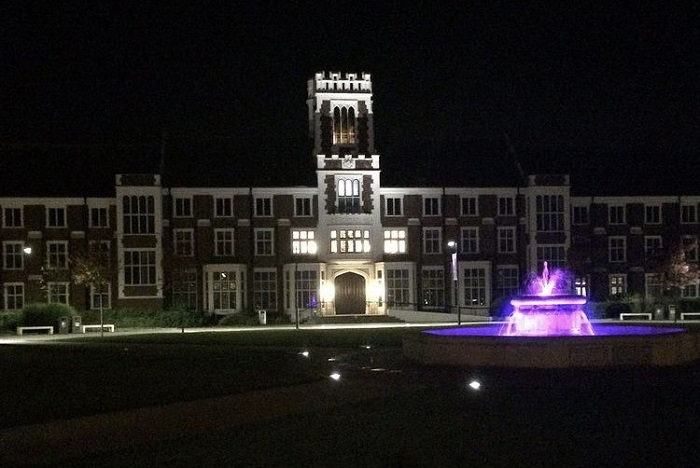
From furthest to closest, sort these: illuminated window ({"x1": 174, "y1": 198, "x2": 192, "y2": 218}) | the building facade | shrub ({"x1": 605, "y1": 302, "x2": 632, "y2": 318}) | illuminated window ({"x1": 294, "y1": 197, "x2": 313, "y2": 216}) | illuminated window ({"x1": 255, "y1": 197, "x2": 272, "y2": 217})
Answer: illuminated window ({"x1": 294, "y1": 197, "x2": 313, "y2": 216})
illuminated window ({"x1": 255, "y1": 197, "x2": 272, "y2": 217})
illuminated window ({"x1": 174, "y1": 198, "x2": 192, "y2": 218})
the building facade
shrub ({"x1": 605, "y1": 302, "x2": 632, "y2": 318})

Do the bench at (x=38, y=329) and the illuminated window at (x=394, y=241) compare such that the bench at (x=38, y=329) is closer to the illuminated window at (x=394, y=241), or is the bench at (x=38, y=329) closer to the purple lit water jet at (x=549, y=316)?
the illuminated window at (x=394, y=241)

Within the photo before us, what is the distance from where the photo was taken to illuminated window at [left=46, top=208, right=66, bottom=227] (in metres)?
59.5

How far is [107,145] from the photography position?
209 ft

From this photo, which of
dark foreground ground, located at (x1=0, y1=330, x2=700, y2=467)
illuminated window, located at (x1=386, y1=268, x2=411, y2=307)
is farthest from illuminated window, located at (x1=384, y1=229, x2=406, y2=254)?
dark foreground ground, located at (x1=0, y1=330, x2=700, y2=467)

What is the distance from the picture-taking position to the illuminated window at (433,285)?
62.5 m

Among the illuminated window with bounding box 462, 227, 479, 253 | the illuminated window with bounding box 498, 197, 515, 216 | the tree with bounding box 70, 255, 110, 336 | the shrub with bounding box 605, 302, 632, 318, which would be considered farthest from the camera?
the illuminated window with bounding box 498, 197, 515, 216

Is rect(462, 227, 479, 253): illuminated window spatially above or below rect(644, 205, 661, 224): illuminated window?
below

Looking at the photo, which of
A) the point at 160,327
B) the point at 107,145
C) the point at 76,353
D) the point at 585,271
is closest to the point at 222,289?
the point at 160,327

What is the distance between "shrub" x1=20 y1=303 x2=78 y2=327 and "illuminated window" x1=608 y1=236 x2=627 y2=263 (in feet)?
106

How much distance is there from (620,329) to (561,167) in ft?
105

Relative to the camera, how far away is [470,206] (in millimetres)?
63406

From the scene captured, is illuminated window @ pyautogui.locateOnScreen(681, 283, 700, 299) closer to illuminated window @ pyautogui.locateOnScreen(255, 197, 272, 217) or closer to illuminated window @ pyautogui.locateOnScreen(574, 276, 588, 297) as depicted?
illuminated window @ pyautogui.locateOnScreen(574, 276, 588, 297)

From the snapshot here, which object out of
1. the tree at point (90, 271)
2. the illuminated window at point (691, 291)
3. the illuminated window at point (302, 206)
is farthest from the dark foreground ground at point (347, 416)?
the illuminated window at point (691, 291)

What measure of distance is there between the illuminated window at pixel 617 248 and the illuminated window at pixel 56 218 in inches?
1284
